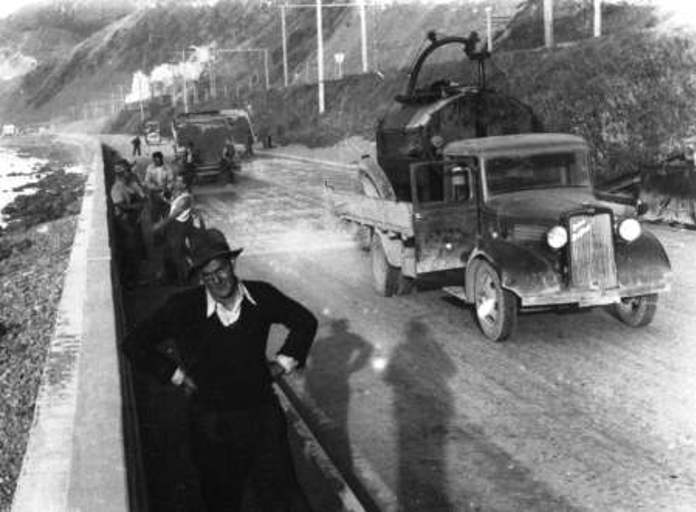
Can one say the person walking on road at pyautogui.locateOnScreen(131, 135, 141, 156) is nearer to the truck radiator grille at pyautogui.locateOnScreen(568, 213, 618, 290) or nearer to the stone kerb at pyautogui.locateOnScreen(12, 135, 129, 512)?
the stone kerb at pyautogui.locateOnScreen(12, 135, 129, 512)

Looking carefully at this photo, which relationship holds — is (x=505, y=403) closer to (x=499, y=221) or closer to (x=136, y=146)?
(x=499, y=221)

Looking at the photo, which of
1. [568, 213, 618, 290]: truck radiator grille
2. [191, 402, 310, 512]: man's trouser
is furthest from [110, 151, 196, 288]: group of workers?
[191, 402, 310, 512]: man's trouser

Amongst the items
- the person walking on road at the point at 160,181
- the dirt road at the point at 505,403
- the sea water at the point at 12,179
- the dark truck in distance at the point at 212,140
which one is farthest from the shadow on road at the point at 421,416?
the sea water at the point at 12,179

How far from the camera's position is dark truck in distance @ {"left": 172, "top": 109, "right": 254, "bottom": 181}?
107 feet

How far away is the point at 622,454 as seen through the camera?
5934mm

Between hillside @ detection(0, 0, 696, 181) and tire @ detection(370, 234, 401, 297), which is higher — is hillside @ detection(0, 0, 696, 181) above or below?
above

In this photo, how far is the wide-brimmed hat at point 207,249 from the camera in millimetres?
4246

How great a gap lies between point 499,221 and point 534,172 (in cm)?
90

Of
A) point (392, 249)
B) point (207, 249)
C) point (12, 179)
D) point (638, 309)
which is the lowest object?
point (12, 179)

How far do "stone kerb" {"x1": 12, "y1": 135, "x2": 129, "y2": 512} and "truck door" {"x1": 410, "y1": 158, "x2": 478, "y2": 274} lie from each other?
3476 mm

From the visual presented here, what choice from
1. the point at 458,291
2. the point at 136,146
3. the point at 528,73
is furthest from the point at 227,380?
the point at 136,146

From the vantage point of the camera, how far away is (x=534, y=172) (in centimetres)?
979

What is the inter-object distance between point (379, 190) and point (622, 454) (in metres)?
7.07

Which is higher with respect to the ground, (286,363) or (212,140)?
(212,140)
